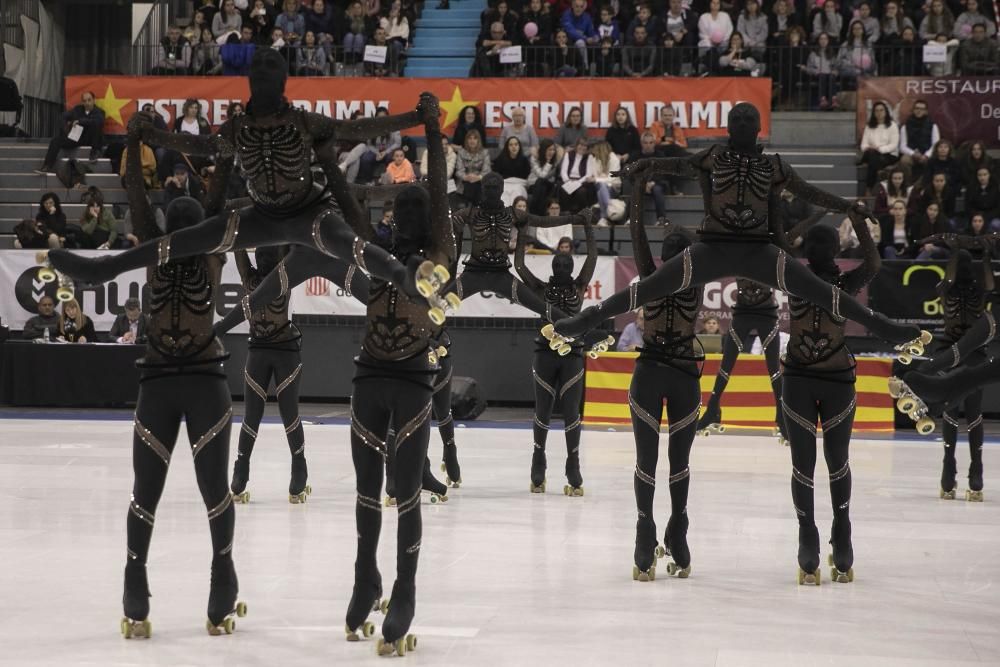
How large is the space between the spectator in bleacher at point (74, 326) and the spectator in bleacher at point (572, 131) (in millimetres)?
7323

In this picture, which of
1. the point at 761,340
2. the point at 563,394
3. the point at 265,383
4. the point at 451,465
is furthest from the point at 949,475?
the point at 265,383

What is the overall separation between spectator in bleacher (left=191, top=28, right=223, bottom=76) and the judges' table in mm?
6000

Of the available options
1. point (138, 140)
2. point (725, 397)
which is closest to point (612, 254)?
point (725, 397)

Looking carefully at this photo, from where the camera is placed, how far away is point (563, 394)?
10.7 meters

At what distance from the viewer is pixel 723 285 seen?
1731cm

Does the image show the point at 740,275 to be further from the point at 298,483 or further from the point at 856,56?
the point at 856,56

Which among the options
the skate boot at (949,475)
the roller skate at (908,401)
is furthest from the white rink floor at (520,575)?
the roller skate at (908,401)

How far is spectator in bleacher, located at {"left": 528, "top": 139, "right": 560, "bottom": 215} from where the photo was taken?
59.9ft

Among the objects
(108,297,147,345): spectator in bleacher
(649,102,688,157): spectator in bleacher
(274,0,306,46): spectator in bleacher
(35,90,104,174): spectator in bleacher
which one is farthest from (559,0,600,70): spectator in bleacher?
(108,297,147,345): spectator in bleacher

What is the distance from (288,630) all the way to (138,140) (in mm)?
2526

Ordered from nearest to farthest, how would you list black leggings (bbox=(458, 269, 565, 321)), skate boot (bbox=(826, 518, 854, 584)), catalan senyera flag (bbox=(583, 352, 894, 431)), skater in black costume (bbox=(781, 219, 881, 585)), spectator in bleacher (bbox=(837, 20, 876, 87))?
skater in black costume (bbox=(781, 219, 881, 585))
skate boot (bbox=(826, 518, 854, 584))
black leggings (bbox=(458, 269, 565, 321))
catalan senyera flag (bbox=(583, 352, 894, 431))
spectator in bleacher (bbox=(837, 20, 876, 87))

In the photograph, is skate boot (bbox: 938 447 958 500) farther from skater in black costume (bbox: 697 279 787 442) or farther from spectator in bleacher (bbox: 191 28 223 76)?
spectator in bleacher (bbox: 191 28 223 76)

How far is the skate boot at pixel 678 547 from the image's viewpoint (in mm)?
7641

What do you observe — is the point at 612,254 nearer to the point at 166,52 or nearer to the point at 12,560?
the point at 166,52
